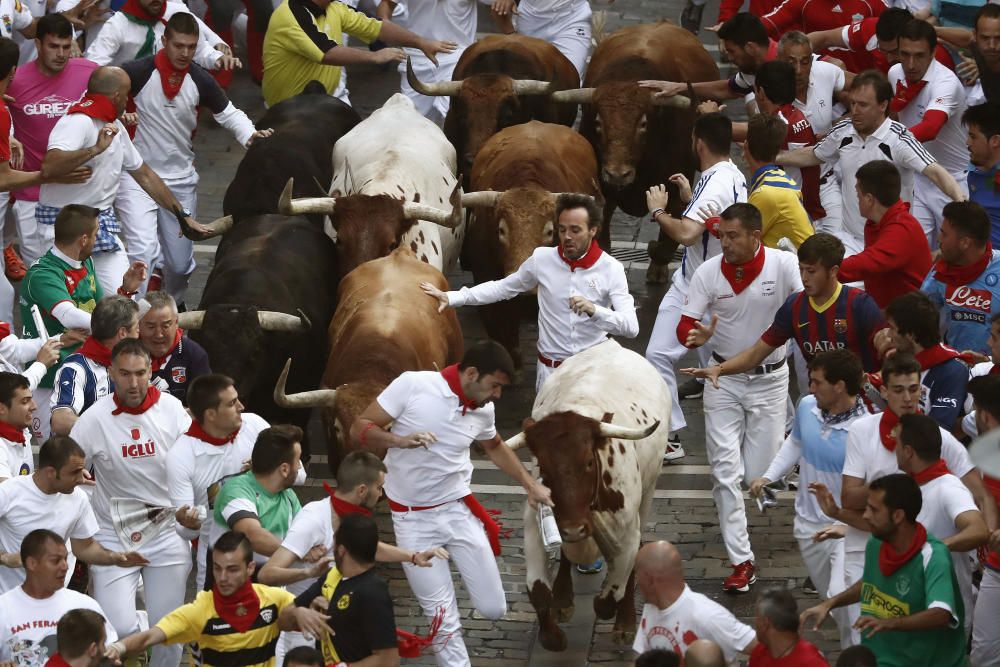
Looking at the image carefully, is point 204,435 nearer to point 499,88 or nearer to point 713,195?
point 713,195

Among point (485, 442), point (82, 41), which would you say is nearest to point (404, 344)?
point (485, 442)

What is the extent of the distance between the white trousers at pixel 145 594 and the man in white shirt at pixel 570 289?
10.1 feet

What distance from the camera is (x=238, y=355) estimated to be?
1191 centimetres

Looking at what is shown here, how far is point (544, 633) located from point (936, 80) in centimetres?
578

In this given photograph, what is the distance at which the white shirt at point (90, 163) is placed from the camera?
1241 cm

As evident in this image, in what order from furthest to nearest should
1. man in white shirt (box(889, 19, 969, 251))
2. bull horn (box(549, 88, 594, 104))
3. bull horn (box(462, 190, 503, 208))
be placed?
bull horn (box(549, 88, 594, 104))
bull horn (box(462, 190, 503, 208))
man in white shirt (box(889, 19, 969, 251))

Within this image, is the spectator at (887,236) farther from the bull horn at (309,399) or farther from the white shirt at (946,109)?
the bull horn at (309,399)

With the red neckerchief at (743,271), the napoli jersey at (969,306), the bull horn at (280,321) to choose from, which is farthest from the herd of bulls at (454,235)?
the napoli jersey at (969,306)

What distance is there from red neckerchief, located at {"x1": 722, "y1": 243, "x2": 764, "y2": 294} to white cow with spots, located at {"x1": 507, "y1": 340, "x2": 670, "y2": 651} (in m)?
0.85

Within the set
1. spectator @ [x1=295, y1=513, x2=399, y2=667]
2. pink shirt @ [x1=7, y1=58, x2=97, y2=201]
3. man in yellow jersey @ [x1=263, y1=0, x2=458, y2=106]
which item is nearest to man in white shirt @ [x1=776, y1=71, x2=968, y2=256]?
A: man in yellow jersey @ [x1=263, y1=0, x2=458, y2=106]

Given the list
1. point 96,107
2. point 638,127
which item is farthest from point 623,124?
point 96,107

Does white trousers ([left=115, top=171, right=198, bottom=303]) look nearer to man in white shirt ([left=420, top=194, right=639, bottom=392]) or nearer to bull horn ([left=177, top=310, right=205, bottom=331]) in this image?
bull horn ([left=177, top=310, right=205, bottom=331])

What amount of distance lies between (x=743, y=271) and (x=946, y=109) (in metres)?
3.36

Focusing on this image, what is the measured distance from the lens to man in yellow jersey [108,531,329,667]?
8.18 m
